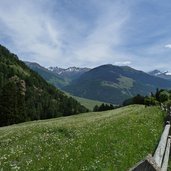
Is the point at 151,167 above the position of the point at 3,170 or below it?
above

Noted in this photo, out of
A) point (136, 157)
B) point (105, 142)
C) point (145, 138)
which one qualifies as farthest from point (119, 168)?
point (145, 138)

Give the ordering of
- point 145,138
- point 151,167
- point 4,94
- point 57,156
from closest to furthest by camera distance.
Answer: point 151,167, point 57,156, point 145,138, point 4,94

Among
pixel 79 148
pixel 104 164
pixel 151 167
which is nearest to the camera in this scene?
pixel 151 167

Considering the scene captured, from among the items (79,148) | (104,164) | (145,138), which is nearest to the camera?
(104,164)

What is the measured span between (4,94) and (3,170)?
105 m

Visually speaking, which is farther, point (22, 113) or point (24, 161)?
point (22, 113)

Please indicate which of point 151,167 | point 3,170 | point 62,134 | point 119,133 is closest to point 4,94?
point 62,134

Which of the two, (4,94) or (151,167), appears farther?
(4,94)

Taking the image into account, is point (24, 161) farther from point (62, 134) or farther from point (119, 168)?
point (62, 134)

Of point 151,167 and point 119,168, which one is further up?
point 151,167

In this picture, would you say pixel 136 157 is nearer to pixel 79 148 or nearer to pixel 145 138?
pixel 79 148

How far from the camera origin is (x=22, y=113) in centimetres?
11981

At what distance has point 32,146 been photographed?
2273 centimetres

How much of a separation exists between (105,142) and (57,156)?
174 inches
